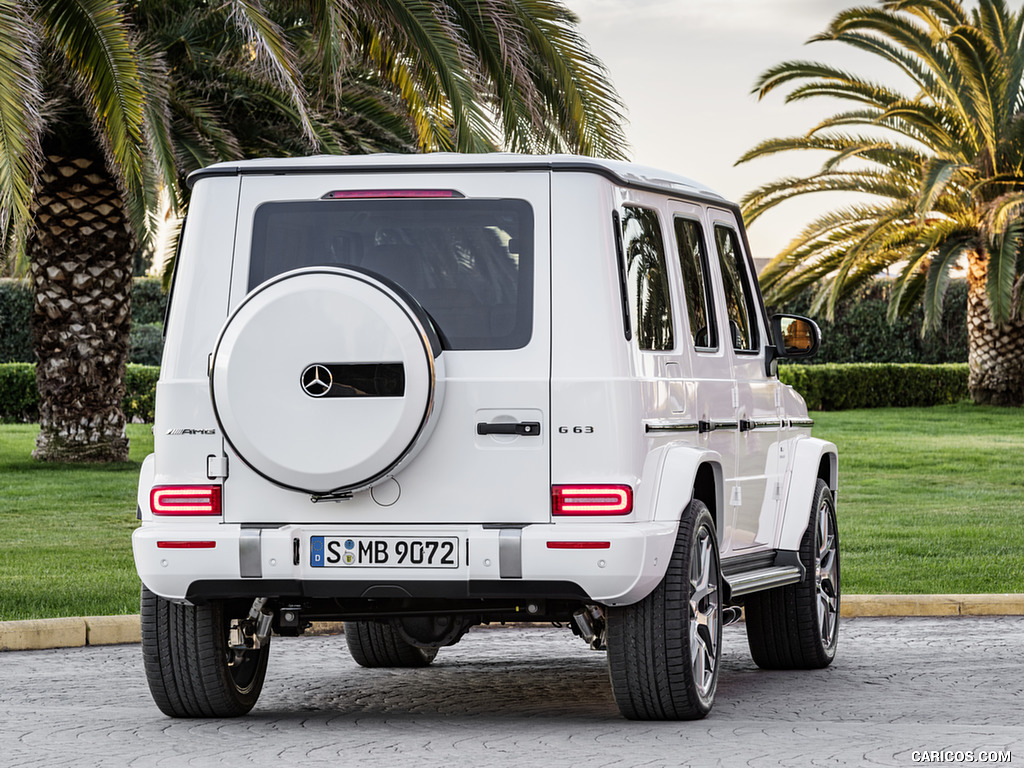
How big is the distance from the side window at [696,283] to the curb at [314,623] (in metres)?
3.57

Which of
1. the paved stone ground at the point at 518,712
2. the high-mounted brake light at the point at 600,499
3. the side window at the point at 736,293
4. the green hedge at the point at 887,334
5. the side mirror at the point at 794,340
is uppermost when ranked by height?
the green hedge at the point at 887,334

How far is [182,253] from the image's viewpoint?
253 inches

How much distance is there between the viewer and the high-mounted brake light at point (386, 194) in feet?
20.7

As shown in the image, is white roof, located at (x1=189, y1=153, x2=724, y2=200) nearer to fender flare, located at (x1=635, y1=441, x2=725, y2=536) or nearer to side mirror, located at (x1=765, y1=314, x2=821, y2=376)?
fender flare, located at (x1=635, y1=441, x2=725, y2=536)

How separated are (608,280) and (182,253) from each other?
168 cm

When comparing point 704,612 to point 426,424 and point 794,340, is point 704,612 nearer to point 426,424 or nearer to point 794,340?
point 426,424

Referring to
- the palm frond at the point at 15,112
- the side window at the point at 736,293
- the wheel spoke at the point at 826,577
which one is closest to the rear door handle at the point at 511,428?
the side window at the point at 736,293

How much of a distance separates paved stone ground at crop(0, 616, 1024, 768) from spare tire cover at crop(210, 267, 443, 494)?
3.49 feet

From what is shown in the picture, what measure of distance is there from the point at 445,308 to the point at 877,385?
28617 mm

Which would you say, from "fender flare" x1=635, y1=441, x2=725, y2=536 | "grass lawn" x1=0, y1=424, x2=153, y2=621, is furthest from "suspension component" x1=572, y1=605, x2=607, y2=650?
"grass lawn" x1=0, y1=424, x2=153, y2=621

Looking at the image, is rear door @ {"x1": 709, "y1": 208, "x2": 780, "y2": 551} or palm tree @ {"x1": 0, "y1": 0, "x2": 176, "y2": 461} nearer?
rear door @ {"x1": 709, "y1": 208, "x2": 780, "y2": 551}

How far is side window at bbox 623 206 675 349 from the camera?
6.42m

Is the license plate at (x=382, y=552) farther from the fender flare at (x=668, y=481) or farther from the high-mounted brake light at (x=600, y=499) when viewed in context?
the fender flare at (x=668, y=481)

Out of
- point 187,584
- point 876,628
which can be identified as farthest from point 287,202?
point 876,628
